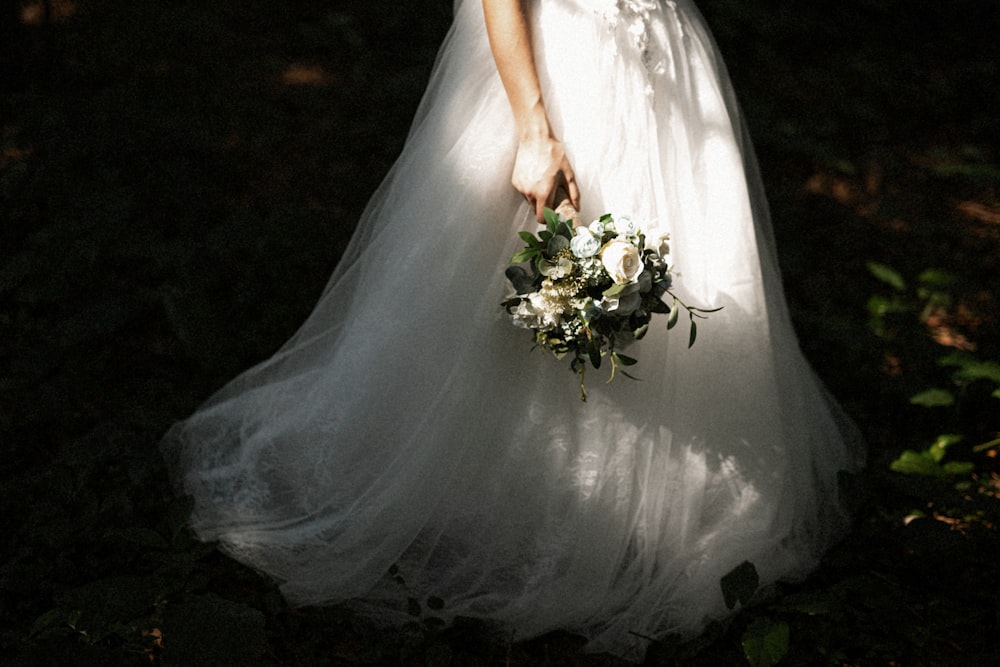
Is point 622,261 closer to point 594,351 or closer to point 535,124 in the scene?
point 594,351

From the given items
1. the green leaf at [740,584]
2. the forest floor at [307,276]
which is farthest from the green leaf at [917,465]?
the green leaf at [740,584]

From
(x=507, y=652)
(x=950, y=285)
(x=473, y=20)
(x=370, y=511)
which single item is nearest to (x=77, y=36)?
(x=473, y=20)

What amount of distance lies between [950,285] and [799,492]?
1.58 metres

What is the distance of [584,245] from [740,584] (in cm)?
106

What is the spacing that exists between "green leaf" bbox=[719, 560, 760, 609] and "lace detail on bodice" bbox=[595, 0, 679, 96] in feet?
4.21

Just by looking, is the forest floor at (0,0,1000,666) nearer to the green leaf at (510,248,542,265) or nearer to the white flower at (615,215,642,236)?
the green leaf at (510,248,542,265)

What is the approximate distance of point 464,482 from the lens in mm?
2111

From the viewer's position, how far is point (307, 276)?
3.45 meters

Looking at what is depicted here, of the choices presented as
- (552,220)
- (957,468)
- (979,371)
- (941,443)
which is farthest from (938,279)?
(552,220)

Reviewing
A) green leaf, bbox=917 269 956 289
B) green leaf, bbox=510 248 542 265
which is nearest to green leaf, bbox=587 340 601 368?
green leaf, bbox=510 248 542 265

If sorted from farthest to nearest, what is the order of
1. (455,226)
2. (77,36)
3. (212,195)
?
(77,36) → (212,195) → (455,226)

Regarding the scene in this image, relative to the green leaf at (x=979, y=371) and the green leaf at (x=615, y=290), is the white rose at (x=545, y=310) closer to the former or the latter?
the green leaf at (x=615, y=290)

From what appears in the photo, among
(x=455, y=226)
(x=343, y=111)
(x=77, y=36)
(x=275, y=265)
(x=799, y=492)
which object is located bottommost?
(x=799, y=492)

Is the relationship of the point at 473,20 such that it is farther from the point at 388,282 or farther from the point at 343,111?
the point at 343,111
